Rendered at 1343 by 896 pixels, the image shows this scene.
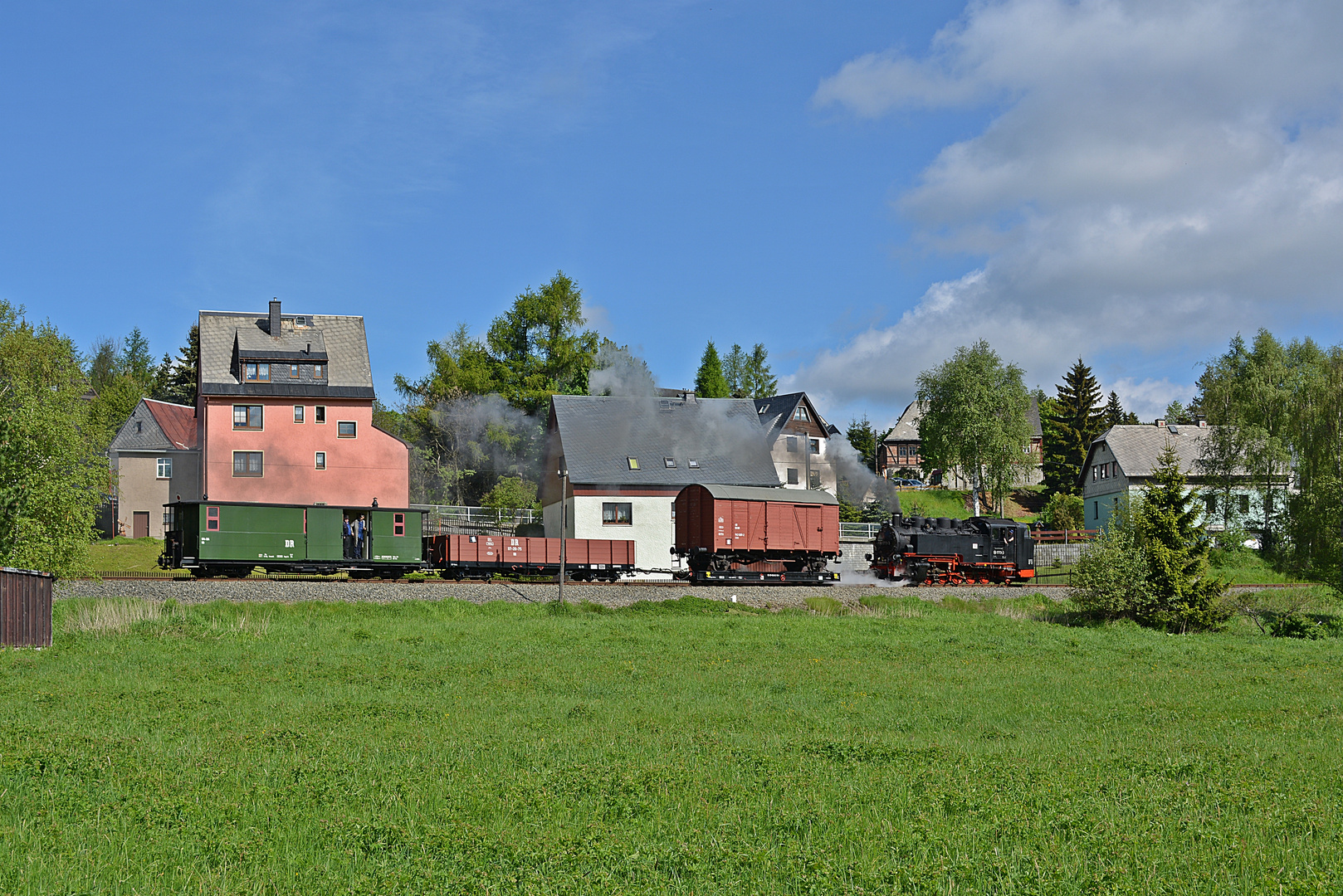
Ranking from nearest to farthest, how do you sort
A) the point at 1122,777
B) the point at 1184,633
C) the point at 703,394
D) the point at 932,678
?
the point at 1122,777 < the point at 932,678 < the point at 1184,633 < the point at 703,394

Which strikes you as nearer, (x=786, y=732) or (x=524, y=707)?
(x=786, y=732)

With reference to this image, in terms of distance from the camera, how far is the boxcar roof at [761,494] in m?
45.4

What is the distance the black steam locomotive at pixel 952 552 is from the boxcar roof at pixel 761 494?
4.06 meters

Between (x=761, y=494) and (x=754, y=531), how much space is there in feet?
6.76

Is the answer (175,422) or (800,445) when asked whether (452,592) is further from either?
(175,422)

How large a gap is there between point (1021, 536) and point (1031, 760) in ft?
139

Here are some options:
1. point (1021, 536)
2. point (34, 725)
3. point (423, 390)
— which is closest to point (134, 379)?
point (423, 390)

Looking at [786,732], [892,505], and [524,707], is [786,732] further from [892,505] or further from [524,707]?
[892,505]

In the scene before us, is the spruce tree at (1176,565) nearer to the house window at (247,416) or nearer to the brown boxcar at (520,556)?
the brown boxcar at (520,556)

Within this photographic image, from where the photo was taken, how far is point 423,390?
8262cm

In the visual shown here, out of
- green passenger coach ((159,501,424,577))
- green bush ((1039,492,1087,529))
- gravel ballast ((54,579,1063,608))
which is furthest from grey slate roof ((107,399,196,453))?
green bush ((1039,492,1087,529))

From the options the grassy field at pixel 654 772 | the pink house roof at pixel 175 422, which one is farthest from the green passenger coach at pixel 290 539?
the pink house roof at pixel 175 422

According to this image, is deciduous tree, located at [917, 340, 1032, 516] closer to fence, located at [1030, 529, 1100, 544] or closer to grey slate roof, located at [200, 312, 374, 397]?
fence, located at [1030, 529, 1100, 544]

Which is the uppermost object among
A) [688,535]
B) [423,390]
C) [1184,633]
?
[423,390]
